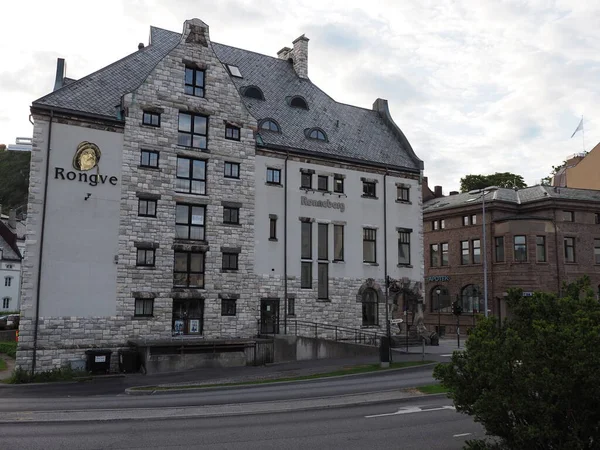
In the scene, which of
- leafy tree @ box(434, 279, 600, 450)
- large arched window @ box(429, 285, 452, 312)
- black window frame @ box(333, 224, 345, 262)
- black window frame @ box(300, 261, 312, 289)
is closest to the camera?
leafy tree @ box(434, 279, 600, 450)

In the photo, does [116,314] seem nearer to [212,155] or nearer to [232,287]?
[232,287]

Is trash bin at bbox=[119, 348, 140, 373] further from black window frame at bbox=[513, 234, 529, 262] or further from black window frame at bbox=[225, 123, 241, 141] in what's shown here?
black window frame at bbox=[513, 234, 529, 262]

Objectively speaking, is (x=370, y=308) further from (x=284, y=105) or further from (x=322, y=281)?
(x=284, y=105)

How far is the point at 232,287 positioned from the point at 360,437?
2037cm

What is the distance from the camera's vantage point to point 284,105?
39062 mm

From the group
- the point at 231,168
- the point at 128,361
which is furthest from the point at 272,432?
the point at 231,168

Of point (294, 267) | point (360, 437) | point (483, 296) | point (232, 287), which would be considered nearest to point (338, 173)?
point (294, 267)

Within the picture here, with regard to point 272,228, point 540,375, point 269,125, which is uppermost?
point 269,125

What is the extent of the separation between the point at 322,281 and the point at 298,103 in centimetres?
1288

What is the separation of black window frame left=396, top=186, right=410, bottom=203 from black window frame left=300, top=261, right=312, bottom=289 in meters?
8.72

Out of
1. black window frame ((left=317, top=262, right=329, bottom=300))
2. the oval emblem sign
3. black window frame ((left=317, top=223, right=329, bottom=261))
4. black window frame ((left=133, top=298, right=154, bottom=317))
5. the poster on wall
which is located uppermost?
the oval emblem sign

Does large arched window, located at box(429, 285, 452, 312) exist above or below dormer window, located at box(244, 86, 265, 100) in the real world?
below

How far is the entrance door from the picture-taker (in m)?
33.6

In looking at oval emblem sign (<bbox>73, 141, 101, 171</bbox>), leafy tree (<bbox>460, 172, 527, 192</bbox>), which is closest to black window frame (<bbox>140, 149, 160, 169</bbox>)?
oval emblem sign (<bbox>73, 141, 101, 171</bbox>)
